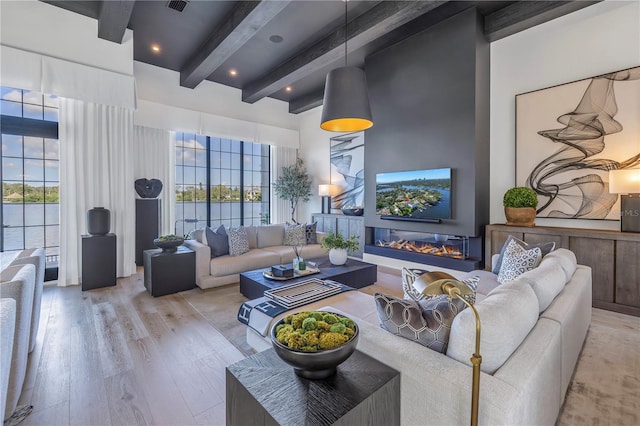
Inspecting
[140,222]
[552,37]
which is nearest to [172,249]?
[140,222]

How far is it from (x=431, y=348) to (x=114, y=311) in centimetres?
341

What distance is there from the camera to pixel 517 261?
2504 millimetres

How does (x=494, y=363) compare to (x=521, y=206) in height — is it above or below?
below

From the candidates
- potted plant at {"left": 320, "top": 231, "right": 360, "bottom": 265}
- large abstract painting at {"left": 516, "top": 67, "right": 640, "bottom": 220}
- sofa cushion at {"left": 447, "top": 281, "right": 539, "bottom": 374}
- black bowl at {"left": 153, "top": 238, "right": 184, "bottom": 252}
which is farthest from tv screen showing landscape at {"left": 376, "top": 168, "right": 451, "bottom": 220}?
black bowl at {"left": 153, "top": 238, "right": 184, "bottom": 252}

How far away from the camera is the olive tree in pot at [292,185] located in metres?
7.08

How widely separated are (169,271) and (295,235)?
2.12 metres

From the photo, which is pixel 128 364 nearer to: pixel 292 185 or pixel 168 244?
pixel 168 244

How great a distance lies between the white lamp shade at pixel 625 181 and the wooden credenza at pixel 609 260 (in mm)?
447

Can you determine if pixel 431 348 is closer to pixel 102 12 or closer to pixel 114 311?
pixel 114 311

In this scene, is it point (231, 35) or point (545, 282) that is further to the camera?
point (231, 35)

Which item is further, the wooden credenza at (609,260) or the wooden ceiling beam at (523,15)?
the wooden ceiling beam at (523,15)

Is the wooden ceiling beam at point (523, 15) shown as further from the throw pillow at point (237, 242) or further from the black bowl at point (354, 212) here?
the throw pillow at point (237, 242)

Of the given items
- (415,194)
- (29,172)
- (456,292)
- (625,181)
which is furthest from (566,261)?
(29,172)

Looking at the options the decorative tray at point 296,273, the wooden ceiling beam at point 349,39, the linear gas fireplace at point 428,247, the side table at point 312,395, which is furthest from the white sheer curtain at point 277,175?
the side table at point 312,395
